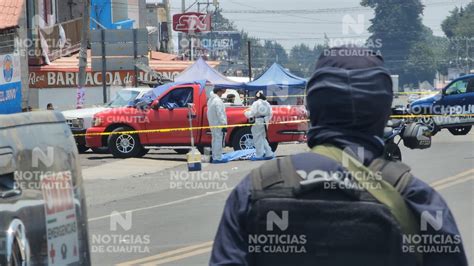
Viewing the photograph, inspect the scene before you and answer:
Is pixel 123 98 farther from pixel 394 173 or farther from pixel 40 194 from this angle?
pixel 394 173

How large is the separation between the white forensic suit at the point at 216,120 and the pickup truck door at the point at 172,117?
170 cm

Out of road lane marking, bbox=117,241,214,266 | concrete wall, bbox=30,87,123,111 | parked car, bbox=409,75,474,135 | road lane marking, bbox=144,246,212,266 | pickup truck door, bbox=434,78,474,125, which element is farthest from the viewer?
concrete wall, bbox=30,87,123,111

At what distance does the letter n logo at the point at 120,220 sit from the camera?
13.9m

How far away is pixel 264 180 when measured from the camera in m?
3.45

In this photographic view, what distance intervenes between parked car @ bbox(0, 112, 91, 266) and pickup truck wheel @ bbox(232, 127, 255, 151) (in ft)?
57.6

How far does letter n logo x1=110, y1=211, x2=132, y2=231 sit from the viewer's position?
1390 centimetres

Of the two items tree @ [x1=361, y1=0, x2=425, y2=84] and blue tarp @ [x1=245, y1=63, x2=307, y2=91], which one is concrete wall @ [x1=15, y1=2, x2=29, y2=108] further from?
tree @ [x1=361, y1=0, x2=425, y2=84]

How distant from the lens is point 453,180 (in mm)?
17594

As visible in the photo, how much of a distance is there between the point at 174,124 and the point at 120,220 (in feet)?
36.2

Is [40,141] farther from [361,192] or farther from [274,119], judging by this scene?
[274,119]

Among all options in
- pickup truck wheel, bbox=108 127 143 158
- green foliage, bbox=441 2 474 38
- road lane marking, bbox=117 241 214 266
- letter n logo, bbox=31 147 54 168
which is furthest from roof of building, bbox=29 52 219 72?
green foliage, bbox=441 2 474 38

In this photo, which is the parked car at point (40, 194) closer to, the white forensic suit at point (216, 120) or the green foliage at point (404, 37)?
the white forensic suit at point (216, 120)

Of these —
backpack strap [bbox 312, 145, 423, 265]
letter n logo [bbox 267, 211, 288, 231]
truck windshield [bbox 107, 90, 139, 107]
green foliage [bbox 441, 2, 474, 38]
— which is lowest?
truck windshield [bbox 107, 90, 139, 107]

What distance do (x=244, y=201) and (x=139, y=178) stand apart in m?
18.2
